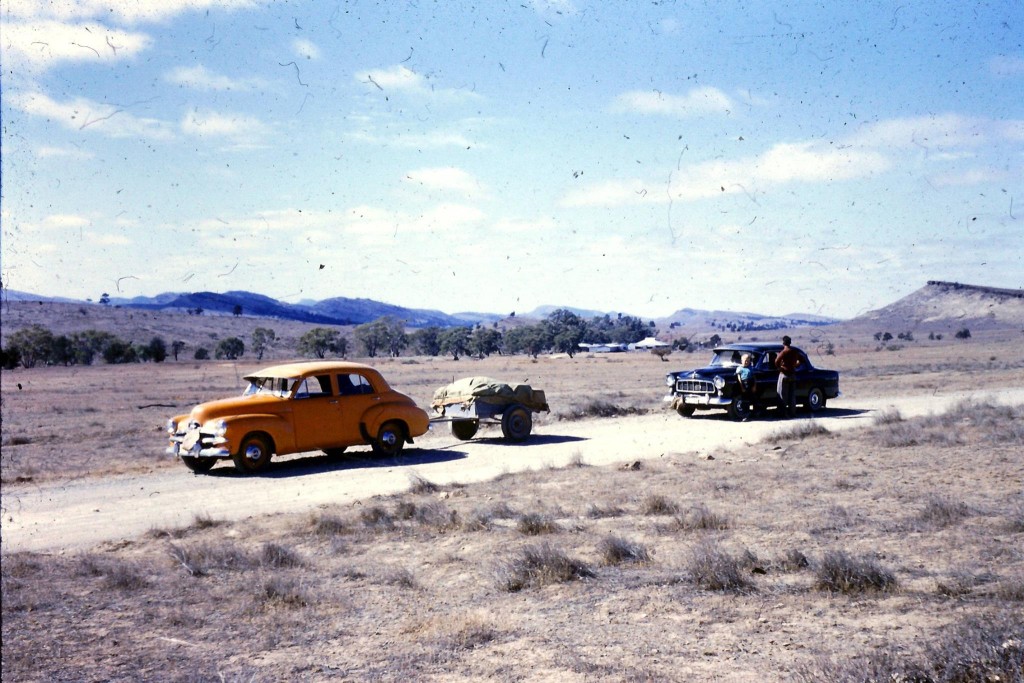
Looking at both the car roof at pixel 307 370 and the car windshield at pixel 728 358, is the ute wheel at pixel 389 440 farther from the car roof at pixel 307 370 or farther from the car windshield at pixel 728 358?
the car windshield at pixel 728 358

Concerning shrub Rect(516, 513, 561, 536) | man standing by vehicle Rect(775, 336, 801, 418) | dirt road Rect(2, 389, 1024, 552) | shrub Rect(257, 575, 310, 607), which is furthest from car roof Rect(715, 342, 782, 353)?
shrub Rect(257, 575, 310, 607)

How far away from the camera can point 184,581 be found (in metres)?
7.86

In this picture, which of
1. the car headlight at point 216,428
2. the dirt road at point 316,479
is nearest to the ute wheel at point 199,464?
the dirt road at point 316,479

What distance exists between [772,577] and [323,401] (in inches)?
391

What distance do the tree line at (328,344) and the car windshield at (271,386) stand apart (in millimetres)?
62783

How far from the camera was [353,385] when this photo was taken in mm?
15883

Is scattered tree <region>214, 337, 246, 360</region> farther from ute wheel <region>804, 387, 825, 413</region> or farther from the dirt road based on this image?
ute wheel <region>804, 387, 825, 413</region>

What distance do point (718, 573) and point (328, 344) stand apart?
90.5 m

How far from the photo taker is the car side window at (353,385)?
15.7m

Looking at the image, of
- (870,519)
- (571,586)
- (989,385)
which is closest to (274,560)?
(571,586)

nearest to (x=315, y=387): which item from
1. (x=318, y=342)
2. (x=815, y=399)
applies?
(x=815, y=399)

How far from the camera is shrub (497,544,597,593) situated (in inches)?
295

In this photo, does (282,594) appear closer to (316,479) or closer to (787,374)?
(316,479)

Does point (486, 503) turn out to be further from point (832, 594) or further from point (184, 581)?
point (832, 594)
